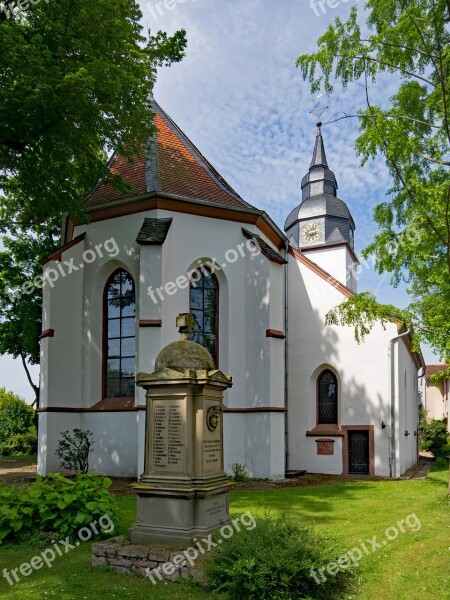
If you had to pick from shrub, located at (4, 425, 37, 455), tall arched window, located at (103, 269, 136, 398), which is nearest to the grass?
shrub, located at (4, 425, 37, 455)

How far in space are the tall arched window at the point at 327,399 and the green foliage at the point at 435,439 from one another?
895 cm

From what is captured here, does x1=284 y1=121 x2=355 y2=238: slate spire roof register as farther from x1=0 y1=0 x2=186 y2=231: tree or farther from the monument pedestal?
the monument pedestal

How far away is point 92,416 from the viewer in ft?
50.1

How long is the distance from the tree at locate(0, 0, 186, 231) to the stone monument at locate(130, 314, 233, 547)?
21.1ft

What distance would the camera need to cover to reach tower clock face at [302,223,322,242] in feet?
103

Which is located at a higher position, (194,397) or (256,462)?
(194,397)

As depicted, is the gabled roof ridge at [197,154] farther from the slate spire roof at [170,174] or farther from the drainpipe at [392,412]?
the drainpipe at [392,412]

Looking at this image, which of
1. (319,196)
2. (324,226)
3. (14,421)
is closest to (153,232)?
(14,421)

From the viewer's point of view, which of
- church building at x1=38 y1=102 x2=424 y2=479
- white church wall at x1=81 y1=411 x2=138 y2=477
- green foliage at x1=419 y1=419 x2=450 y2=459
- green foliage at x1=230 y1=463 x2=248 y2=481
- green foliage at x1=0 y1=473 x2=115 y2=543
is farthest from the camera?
green foliage at x1=419 y1=419 x2=450 y2=459

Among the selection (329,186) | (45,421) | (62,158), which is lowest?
(45,421)

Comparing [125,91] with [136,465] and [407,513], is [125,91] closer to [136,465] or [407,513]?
[136,465]

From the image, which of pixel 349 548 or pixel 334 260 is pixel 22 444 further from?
pixel 349 548

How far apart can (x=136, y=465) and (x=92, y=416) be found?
1.97 metres

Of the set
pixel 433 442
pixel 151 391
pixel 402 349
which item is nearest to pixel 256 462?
pixel 402 349
